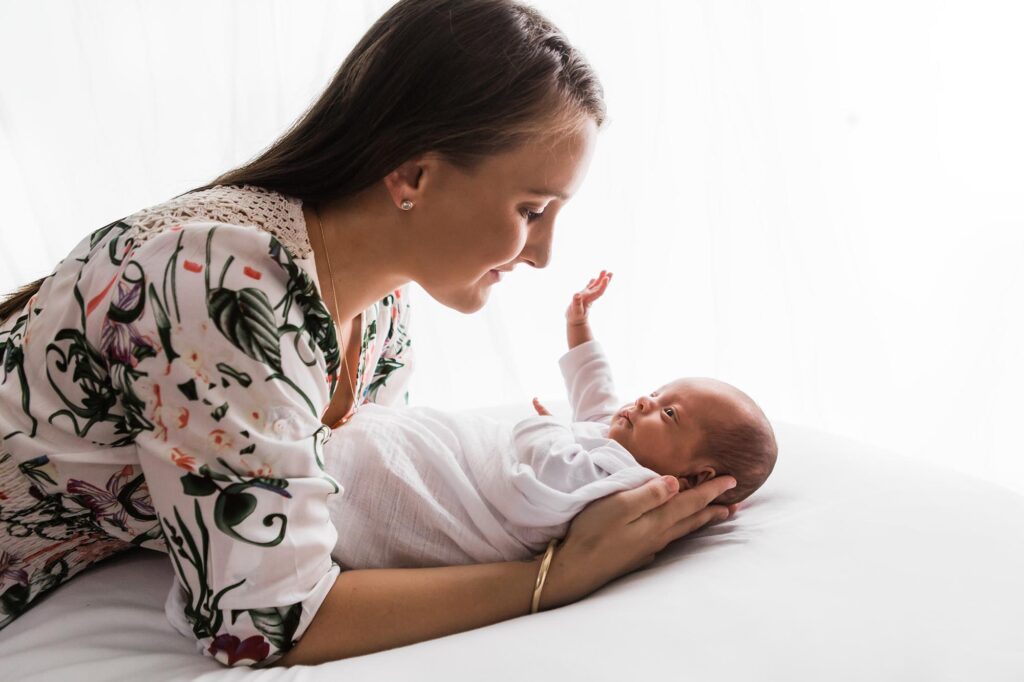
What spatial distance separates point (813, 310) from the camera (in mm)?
2543

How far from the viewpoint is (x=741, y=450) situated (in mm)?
1418

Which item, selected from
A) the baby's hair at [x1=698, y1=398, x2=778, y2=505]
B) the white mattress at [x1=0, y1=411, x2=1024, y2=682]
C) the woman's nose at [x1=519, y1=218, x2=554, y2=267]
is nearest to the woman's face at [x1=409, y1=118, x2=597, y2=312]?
the woman's nose at [x1=519, y1=218, x2=554, y2=267]

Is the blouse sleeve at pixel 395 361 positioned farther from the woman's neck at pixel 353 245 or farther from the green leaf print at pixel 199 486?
the green leaf print at pixel 199 486

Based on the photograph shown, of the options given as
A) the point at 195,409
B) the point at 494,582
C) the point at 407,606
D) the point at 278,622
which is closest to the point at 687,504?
the point at 494,582

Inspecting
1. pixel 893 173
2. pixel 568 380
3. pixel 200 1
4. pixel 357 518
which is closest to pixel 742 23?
pixel 893 173

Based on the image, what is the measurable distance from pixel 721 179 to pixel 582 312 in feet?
3.10

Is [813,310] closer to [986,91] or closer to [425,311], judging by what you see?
[986,91]

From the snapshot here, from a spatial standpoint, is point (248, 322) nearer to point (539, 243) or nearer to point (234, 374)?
point (234, 374)

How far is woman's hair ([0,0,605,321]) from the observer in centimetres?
123

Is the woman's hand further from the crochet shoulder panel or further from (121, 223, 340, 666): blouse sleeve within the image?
the crochet shoulder panel

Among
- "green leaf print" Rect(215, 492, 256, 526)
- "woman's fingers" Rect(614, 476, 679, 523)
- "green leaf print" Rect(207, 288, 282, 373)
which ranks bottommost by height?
"woman's fingers" Rect(614, 476, 679, 523)

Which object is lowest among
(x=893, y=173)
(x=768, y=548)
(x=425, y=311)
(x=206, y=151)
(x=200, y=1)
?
(x=425, y=311)

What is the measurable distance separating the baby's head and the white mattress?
8cm

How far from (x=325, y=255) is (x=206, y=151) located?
1632 millimetres
